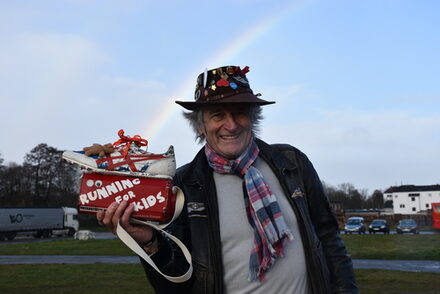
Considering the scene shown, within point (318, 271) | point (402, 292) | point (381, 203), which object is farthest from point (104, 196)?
point (381, 203)

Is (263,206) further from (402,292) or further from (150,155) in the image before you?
(402,292)

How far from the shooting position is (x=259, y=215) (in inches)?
95.9

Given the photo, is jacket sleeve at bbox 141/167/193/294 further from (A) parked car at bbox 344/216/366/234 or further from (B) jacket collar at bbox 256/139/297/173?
(A) parked car at bbox 344/216/366/234

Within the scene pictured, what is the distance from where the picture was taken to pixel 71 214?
5025 cm

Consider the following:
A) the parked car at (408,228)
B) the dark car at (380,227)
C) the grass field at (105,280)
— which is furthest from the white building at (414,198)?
the grass field at (105,280)

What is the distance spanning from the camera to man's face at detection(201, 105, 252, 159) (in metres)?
2.65

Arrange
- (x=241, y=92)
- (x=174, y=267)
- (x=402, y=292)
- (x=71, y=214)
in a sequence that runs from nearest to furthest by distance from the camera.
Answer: (x=174, y=267) → (x=241, y=92) → (x=402, y=292) → (x=71, y=214)

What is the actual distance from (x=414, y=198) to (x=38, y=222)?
86.8 m

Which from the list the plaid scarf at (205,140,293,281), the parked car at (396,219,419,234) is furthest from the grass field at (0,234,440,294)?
the parked car at (396,219,419,234)

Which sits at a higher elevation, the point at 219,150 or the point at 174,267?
the point at 219,150

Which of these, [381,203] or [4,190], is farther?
[381,203]

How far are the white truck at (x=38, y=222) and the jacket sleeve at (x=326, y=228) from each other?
135 ft

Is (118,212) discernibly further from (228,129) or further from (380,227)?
(380,227)

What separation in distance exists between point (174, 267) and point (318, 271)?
75 centimetres
